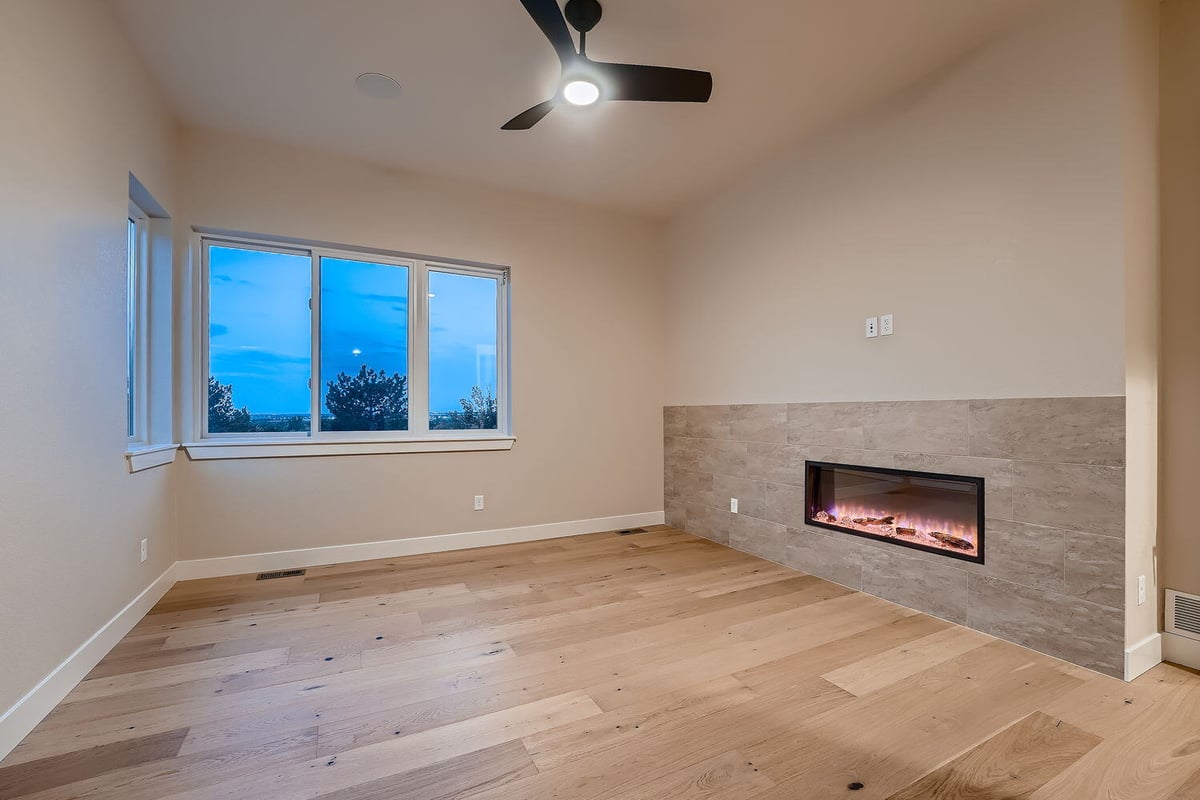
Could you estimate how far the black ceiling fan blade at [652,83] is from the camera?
2209 mm

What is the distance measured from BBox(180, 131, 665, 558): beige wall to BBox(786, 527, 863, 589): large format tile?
1.59m

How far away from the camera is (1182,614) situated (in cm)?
218

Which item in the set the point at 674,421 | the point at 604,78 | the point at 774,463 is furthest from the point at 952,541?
the point at 604,78

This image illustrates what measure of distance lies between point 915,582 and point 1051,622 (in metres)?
0.60

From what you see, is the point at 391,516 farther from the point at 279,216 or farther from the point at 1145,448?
the point at 1145,448

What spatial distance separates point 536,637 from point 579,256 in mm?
3131

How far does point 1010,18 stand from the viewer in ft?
7.75

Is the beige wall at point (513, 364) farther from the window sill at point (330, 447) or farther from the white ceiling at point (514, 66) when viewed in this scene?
the white ceiling at point (514, 66)

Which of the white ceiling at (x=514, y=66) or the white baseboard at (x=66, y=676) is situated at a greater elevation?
the white ceiling at (x=514, y=66)

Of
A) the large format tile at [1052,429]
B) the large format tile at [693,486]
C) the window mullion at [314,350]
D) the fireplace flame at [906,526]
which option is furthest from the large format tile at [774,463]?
the window mullion at [314,350]

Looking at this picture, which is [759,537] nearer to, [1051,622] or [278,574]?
[1051,622]

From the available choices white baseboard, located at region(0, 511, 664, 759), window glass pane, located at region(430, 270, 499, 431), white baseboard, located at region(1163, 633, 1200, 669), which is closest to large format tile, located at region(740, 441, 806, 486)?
white baseboard, located at region(0, 511, 664, 759)

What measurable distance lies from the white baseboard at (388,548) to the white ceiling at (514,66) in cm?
272

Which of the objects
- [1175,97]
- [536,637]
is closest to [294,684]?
[536,637]
